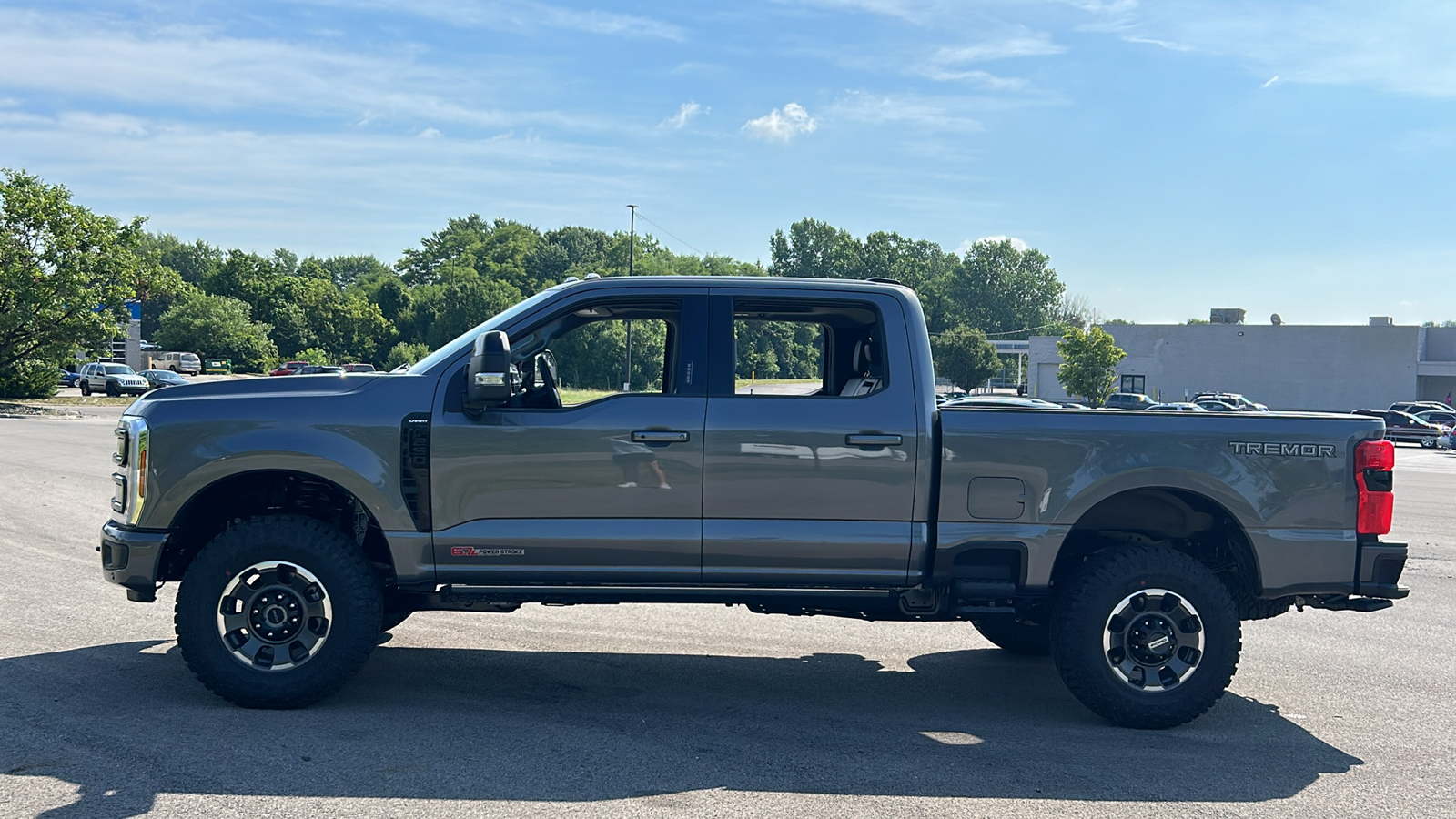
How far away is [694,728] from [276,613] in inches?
83.9

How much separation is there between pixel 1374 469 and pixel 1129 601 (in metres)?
1.36

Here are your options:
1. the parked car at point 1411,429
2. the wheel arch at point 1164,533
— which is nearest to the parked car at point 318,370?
the wheel arch at point 1164,533

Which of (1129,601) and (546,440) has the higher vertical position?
(546,440)

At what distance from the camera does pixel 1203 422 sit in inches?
216

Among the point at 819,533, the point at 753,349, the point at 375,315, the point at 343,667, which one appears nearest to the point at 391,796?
the point at 343,667

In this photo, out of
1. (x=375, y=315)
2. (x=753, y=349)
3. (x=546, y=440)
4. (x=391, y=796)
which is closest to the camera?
(x=391, y=796)

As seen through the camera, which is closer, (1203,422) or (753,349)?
(1203,422)

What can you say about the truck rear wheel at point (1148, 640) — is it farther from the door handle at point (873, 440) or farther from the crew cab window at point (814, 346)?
the crew cab window at point (814, 346)

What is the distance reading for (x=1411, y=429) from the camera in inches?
1692

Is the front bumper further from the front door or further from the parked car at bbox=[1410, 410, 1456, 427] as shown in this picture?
the parked car at bbox=[1410, 410, 1456, 427]

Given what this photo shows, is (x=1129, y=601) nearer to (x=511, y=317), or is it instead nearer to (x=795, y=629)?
(x=795, y=629)

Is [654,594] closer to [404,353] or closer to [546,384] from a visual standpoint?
[546,384]

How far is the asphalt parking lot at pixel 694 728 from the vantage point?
4.40 meters

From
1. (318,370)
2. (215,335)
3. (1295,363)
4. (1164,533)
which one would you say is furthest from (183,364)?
(1164,533)
